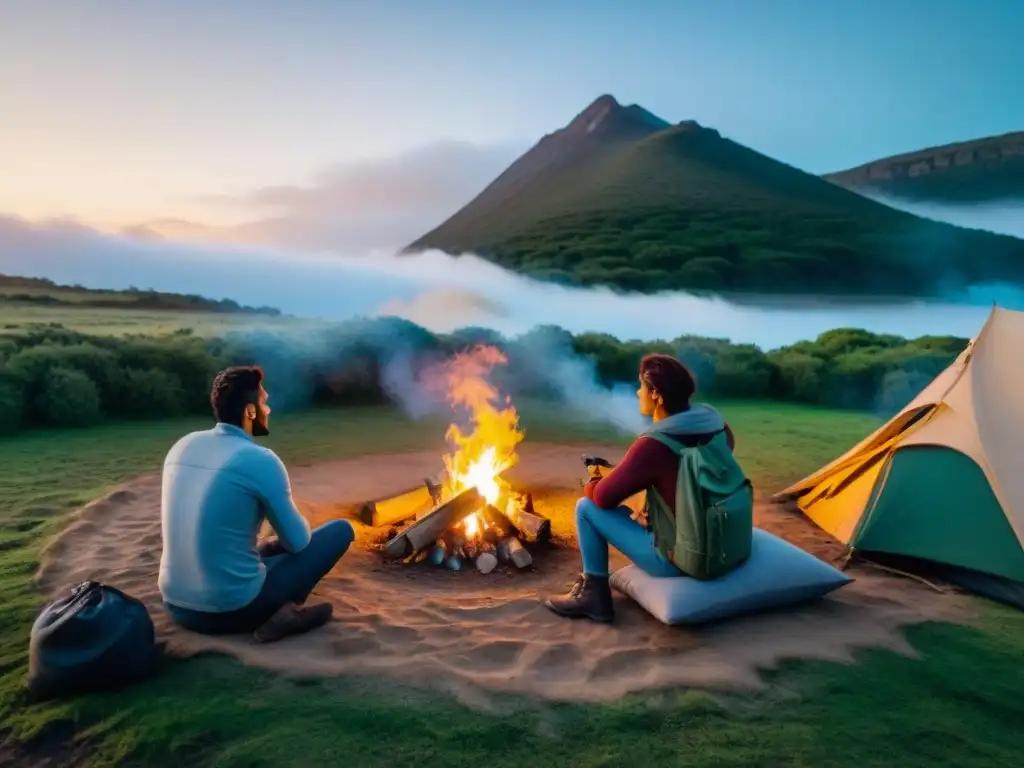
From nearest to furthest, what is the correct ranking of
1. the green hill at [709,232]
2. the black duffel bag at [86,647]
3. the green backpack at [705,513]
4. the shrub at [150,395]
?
1. the black duffel bag at [86,647]
2. the green backpack at [705,513]
3. the shrub at [150,395]
4. the green hill at [709,232]

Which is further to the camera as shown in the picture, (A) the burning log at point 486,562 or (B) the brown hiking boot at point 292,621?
(A) the burning log at point 486,562

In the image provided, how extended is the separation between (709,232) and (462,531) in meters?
15.3

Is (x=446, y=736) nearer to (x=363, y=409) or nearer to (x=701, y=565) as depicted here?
(x=701, y=565)

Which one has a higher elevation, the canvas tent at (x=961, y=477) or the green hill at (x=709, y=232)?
the green hill at (x=709, y=232)

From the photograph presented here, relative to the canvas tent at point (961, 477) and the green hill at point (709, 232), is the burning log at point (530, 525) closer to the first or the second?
the canvas tent at point (961, 477)

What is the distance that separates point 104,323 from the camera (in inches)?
518

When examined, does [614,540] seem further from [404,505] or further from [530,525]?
[404,505]

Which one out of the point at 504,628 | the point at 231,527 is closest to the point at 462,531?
the point at 504,628

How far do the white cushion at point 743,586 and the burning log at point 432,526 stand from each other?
64.8 inches

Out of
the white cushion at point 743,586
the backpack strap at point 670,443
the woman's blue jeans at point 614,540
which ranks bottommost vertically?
the white cushion at point 743,586

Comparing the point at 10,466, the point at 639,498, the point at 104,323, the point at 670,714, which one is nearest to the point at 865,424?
the point at 639,498

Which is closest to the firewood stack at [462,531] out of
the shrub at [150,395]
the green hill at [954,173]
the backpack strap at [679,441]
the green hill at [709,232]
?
the backpack strap at [679,441]

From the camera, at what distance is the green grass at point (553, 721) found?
2.99 m

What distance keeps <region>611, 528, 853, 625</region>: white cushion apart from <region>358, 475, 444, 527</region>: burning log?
98.3 inches
